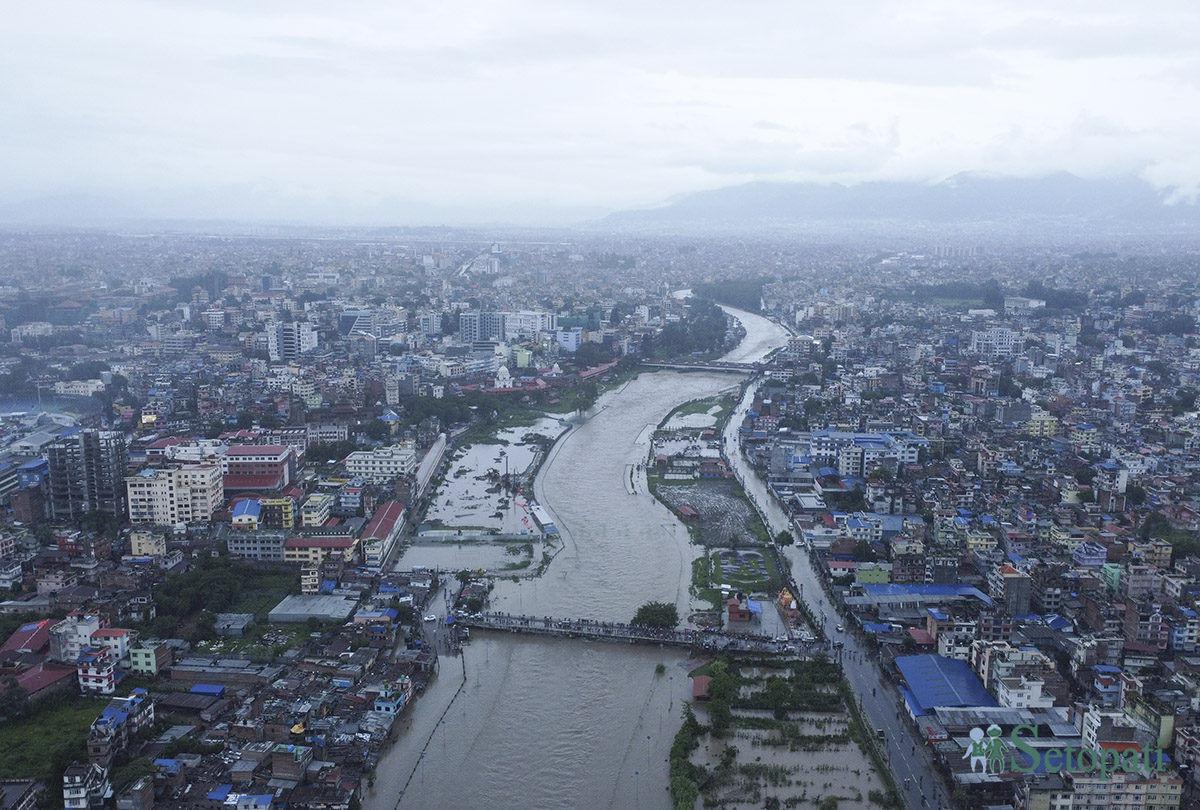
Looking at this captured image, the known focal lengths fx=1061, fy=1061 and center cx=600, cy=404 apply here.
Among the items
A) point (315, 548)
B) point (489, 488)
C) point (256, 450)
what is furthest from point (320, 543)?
point (489, 488)

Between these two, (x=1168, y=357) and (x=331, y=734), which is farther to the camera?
(x=1168, y=357)

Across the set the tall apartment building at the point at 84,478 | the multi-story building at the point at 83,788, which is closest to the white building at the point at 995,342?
the tall apartment building at the point at 84,478

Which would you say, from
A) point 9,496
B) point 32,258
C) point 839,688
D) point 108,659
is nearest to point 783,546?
point 839,688

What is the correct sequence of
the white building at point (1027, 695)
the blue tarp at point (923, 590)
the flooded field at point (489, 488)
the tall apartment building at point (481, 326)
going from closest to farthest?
the white building at point (1027, 695)
the blue tarp at point (923, 590)
the flooded field at point (489, 488)
the tall apartment building at point (481, 326)

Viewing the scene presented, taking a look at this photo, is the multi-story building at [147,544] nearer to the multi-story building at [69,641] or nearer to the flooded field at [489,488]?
the multi-story building at [69,641]

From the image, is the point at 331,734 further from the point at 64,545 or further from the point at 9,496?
the point at 9,496

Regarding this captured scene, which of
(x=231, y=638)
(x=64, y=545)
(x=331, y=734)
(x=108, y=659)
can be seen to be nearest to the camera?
(x=331, y=734)
